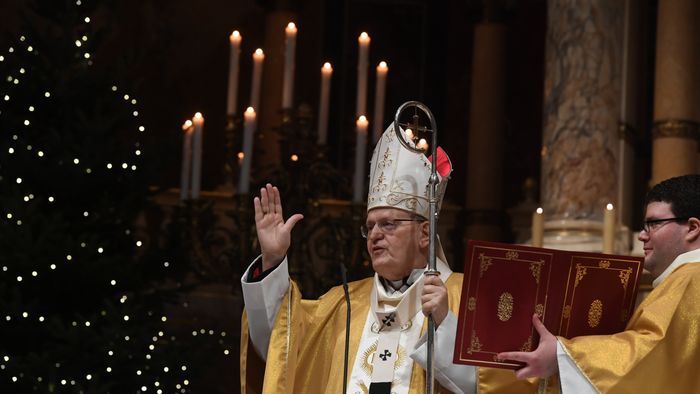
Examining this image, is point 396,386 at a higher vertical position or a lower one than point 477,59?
lower

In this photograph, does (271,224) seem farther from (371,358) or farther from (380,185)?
(371,358)

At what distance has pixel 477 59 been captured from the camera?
1120 cm

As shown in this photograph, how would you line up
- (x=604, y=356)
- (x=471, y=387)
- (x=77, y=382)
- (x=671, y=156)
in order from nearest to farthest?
(x=604, y=356) → (x=471, y=387) → (x=77, y=382) → (x=671, y=156)

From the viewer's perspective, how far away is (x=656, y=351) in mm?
4051

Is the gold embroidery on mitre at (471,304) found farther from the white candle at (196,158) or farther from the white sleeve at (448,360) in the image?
the white candle at (196,158)

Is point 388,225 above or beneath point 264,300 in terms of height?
above

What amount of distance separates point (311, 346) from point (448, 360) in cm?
68

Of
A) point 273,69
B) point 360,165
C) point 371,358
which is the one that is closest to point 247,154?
point 360,165

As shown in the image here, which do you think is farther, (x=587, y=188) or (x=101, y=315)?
(x=587, y=188)

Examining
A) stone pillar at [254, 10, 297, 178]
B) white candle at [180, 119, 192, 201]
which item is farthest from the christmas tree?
stone pillar at [254, 10, 297, 178]

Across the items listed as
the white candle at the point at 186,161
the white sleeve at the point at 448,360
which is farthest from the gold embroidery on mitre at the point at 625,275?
the white candle at the point at 186,161

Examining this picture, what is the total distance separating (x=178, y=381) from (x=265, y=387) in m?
2.22

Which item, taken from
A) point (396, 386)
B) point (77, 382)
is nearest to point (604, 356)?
point (396, 386)

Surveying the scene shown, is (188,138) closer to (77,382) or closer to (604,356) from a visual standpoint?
(77,382)
